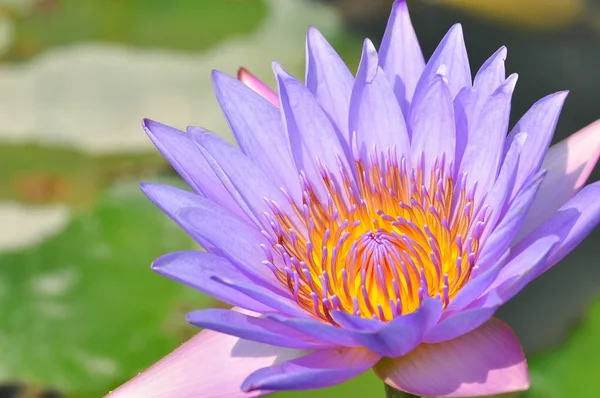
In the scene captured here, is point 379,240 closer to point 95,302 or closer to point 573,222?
point 573,222

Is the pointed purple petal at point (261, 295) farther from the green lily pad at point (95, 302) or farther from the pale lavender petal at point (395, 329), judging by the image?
the green lily pad at point (95, 302)

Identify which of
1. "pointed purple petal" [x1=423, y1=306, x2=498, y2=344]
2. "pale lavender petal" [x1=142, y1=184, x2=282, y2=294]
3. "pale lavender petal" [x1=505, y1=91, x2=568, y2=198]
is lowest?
"pointed purple petal" [x1=423, y1=306, x2=498, y2=344]

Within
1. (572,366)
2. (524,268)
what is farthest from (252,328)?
(572,366)

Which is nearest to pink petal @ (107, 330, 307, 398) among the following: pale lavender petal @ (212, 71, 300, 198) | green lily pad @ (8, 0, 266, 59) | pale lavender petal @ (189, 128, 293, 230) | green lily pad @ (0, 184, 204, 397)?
pale lavender petal @ (189, 128, 293, 230)

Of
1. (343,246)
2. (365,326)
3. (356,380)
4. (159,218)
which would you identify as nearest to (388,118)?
(343,246)

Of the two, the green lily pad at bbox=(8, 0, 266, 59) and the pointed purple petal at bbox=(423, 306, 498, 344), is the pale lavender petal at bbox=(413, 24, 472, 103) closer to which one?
the pointed purple petal at bbox=(423, 306, 498, 344)

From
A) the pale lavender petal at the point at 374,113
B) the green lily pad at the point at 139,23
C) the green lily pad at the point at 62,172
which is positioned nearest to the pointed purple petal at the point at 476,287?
the pale lavender petal at the point at 374,113
